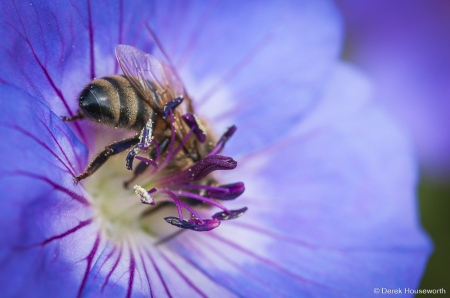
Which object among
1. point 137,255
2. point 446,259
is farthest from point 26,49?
point 446,259

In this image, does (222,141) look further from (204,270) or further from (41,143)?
(41,143)

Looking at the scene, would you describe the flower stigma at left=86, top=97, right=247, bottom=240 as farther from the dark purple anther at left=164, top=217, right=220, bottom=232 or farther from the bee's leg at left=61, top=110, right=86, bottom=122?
the bee's leg at left=61, top=110, right=86, bottom=122

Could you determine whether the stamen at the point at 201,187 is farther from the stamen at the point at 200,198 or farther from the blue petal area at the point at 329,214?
the blue petal area at the point at 329,214

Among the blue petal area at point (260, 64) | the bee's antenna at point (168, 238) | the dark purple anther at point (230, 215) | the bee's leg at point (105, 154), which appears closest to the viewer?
the bee's leg at point (105, 154)

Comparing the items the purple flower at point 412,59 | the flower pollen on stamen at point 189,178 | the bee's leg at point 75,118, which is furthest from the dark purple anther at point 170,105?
the purple flower at point 412,59

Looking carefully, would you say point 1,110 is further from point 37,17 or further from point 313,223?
point 313,223

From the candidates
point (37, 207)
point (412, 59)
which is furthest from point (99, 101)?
point (412, 59)
